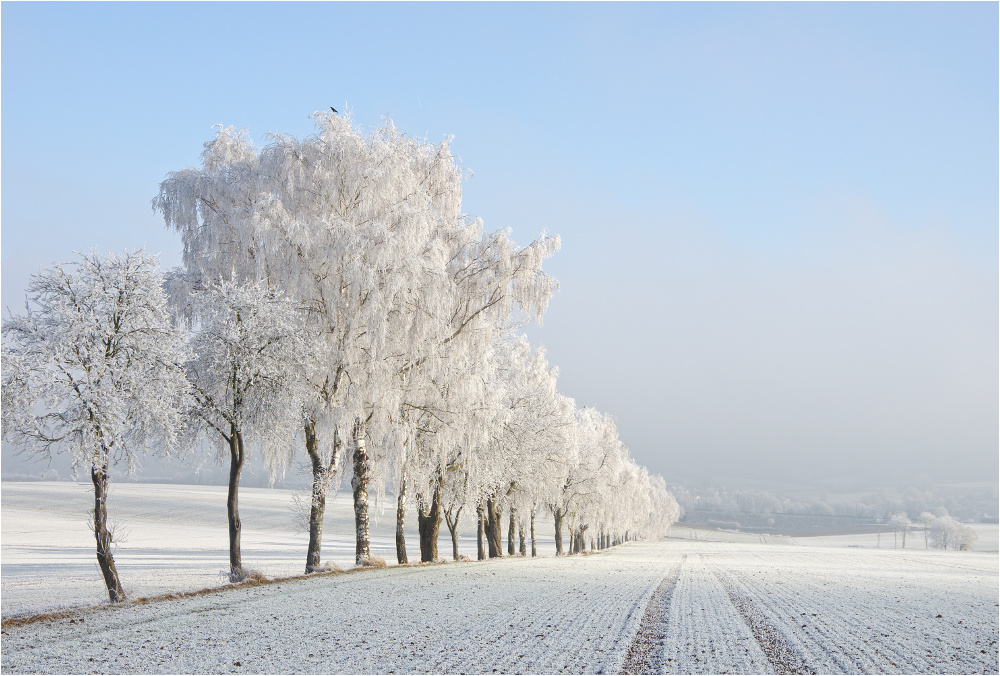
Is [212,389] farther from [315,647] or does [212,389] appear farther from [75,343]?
[315,647]

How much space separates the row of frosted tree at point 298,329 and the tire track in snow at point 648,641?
1041 centimetres

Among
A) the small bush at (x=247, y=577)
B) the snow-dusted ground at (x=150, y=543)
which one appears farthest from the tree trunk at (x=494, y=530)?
the small bush at (x=247, y=577)

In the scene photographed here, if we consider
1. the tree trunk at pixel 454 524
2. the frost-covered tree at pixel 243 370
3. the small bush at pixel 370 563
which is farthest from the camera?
the tree trunk at pixel 454 524

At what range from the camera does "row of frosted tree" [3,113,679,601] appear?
14.5m

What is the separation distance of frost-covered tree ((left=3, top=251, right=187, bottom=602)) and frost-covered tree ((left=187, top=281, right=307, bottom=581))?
180cm

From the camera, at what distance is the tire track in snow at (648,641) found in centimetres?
907

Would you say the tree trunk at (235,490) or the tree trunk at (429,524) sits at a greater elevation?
the tree trunk at (235,490)

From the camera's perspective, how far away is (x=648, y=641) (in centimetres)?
1092

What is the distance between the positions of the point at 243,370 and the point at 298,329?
90.5 inches

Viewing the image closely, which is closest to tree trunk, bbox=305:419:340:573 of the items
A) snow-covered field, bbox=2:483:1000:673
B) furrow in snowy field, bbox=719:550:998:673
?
snow-covered field, bbox=2:483:1000:673

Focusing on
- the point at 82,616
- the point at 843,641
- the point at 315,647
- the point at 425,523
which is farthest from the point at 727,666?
the point at 425,523

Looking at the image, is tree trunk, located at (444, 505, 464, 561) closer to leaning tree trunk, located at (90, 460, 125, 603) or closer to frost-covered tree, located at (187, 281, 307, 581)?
frost-covered tree, located at (187, 281, 307, 581)

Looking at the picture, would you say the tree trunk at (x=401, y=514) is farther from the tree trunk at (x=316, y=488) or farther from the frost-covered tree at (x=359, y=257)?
the tree trunk at (x=316, y=488)

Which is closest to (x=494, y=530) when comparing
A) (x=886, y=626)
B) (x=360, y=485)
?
(x=360, y=485)
